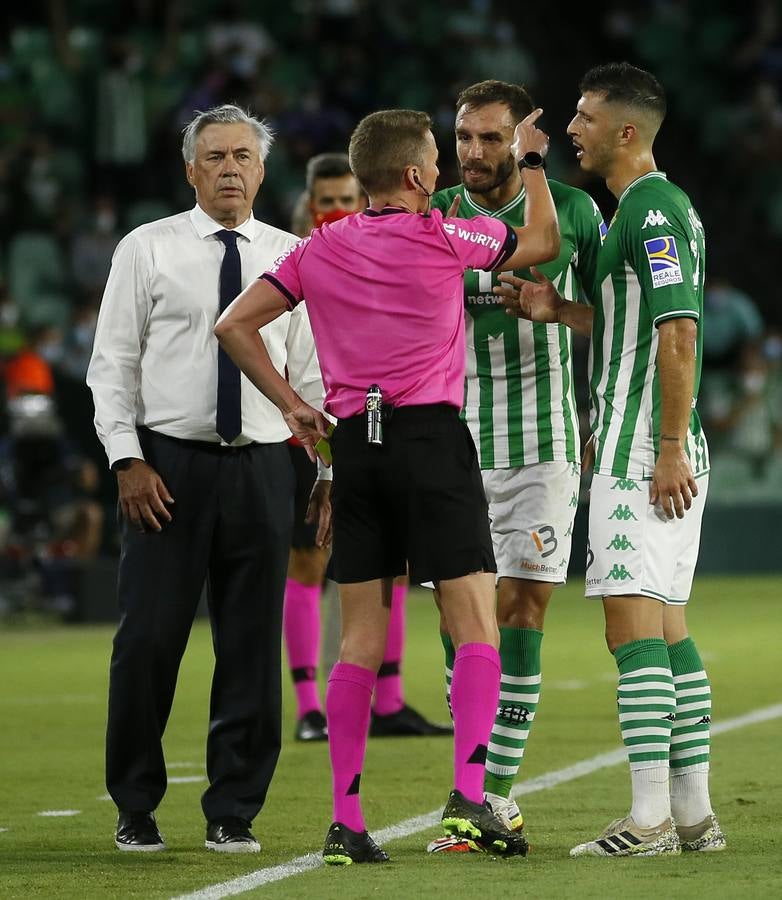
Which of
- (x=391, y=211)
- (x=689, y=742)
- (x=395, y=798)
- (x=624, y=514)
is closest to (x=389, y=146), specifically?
(x=391, y=211)

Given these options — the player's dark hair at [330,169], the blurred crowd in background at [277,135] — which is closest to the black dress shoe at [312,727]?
the player's dark hair at [330,169]

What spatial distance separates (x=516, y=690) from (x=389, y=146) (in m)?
1.73

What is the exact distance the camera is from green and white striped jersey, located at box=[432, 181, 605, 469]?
561cm

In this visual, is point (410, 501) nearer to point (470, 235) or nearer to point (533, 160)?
point (470, 235)

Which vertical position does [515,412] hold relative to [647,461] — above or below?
above

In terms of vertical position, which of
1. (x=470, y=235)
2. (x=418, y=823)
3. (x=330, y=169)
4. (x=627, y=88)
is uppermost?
(x=330, y=169)

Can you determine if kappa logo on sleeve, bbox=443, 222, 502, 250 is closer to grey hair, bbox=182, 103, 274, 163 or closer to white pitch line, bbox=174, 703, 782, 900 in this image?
grey hair, bbox=182, 103, 274, 163

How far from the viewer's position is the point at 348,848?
191 inches

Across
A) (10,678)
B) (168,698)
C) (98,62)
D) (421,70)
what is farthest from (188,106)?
(168,698)

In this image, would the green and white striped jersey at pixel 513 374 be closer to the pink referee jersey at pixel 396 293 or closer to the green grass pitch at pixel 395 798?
the pink referee jersey at pixel 396 293

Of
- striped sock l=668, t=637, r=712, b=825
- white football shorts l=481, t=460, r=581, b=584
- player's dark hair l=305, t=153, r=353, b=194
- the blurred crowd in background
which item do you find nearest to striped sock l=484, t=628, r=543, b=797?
white football shorts l=481, t=460, r=581, b=584

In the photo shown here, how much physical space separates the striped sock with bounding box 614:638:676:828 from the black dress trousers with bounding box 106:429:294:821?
3.62ft

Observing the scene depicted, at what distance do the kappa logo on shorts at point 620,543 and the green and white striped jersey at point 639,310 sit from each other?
17cm

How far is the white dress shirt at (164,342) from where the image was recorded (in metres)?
5.34
